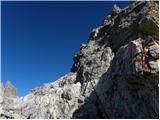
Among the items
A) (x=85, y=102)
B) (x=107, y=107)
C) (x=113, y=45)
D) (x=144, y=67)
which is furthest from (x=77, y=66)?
(x=144, y=67)

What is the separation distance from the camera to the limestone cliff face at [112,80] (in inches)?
1361

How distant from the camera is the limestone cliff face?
34.6m

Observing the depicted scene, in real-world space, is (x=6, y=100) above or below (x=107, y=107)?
above

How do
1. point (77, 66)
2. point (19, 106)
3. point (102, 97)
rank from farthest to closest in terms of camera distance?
1. point (77, 66)
2. point (19, 106)
3. point (102, 97)

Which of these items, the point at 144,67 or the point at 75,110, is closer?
the point at 144,67

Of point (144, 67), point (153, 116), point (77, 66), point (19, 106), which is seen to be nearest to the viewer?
point (153, 116)

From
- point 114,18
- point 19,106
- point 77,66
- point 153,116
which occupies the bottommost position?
point 153,116

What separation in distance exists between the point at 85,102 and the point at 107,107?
655cm

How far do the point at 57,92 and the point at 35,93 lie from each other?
6.08 metres

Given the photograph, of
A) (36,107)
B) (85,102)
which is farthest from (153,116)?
(36,107)

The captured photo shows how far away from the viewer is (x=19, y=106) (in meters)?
49.2

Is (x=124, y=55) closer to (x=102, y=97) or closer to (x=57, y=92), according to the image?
(x=102, y=97)

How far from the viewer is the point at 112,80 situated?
42188 millimetres

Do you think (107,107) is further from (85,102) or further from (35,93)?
(35,93)
